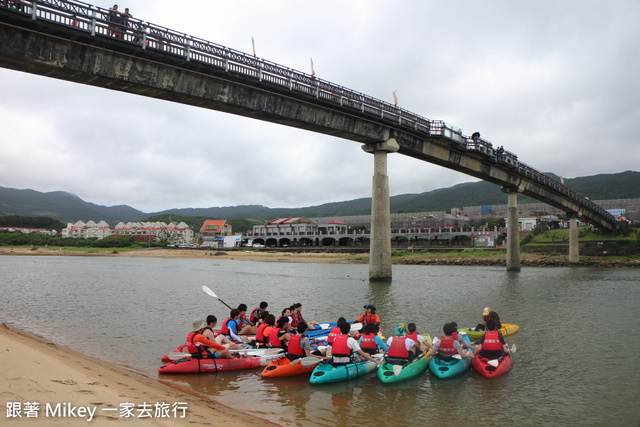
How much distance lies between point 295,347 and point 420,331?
26.6 ft

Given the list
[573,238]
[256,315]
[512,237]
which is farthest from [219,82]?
[573,238]

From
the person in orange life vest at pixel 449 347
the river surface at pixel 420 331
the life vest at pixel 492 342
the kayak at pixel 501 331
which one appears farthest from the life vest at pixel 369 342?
the kayak at pixel 501 331

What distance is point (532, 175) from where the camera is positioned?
5850cm

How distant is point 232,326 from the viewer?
15172 mm

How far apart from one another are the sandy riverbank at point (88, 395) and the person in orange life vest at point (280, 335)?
12.0 feet

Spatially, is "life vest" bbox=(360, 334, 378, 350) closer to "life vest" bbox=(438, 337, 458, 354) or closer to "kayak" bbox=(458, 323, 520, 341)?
"life vest" bbox=(438, 337, 458, 354)

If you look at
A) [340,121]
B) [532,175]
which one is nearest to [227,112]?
[340,121]

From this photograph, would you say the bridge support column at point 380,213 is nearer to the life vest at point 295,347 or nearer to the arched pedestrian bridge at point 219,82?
the arched pedestrian bridge at point 219,82

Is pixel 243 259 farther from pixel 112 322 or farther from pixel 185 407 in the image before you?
pixel 185 407

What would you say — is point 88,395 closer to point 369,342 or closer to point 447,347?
point 369,342

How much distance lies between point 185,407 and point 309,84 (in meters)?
26.6

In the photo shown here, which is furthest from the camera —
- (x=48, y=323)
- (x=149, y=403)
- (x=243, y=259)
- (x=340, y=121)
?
(x=243, y=259)

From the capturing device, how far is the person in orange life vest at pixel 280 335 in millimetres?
13773

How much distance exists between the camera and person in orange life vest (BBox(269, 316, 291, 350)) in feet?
45.2
